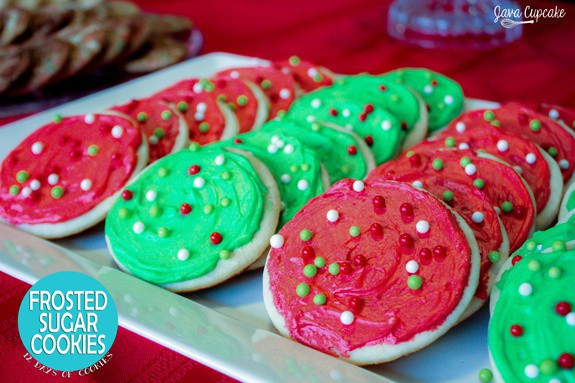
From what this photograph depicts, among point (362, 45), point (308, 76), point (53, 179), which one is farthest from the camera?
point (362, 45)

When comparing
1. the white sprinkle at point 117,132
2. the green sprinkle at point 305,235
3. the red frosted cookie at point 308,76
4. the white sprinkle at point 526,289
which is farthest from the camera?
the red frosted cookie at point 308,76

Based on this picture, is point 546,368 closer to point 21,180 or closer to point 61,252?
point 61,252

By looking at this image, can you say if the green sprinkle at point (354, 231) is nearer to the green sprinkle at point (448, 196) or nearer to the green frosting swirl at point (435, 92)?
the green sprinkle at point (448, 196)

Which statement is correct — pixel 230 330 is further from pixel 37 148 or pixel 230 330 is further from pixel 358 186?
pixel 37 148

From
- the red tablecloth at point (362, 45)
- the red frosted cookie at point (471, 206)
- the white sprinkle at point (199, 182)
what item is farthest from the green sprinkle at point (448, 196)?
the red tablecloth at point (362, 45)

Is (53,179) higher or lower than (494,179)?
lower

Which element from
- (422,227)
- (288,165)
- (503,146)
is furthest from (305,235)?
(503,146)
